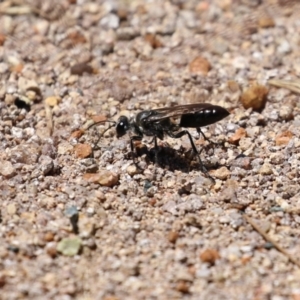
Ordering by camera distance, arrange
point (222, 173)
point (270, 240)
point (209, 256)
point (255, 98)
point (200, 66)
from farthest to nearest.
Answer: point (200, 66) < point (255, 98) < point (222, 173) < point (270, 240) < point (209, 256)

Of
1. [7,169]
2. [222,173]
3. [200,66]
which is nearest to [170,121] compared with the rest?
[222,173]

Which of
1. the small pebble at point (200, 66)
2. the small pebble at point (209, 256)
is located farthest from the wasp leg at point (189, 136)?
the small pebble at point (200, 66)

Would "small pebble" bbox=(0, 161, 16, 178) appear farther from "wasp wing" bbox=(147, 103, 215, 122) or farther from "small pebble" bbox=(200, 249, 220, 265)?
"small pebble" bbox=(200, 249, 220, 265)

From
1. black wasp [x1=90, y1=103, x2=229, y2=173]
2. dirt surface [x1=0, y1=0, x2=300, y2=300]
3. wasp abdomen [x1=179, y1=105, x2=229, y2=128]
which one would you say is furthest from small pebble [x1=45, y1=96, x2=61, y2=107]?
wasp abdomen [x1=179, y1=105, x2=229, y2=128]

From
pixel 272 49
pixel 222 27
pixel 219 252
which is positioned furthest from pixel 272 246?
pixel 222 27

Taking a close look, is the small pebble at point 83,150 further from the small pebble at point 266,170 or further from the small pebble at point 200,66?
the small pebble at point 200,66

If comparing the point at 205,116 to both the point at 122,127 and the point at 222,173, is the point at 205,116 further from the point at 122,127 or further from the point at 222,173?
the point at 122,127

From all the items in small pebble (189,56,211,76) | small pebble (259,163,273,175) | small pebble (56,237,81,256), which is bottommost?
small pebble (56,237,81,256)
